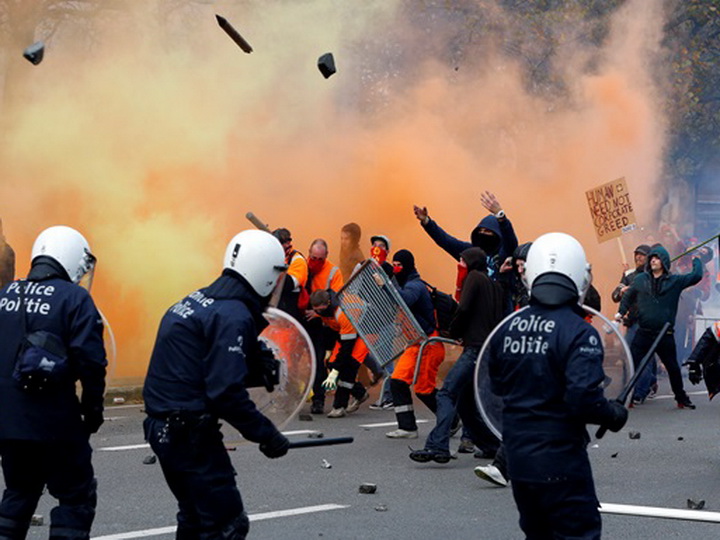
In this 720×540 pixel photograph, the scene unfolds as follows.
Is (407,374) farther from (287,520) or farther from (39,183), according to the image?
(39,183)

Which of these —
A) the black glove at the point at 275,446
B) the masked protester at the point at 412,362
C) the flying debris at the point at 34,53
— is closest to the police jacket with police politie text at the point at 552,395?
the black glove at the point at 275,446

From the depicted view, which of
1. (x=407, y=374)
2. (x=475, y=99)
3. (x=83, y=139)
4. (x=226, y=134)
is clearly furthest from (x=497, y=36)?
(x=407, y=374)

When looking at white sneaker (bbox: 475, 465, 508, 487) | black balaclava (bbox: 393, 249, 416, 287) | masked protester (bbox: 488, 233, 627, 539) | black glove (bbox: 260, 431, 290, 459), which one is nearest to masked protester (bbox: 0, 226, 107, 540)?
black glove (bbox: 260, 431, 290, 459)

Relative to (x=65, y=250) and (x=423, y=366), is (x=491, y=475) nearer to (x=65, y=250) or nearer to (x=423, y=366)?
(x=423, y=366)

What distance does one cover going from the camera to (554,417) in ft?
17.0

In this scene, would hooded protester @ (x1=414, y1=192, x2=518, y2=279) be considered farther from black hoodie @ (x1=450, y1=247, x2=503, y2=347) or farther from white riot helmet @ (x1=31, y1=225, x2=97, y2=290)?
white riot helmet @ (x1=31, y1=225, x2=97, y2=290)

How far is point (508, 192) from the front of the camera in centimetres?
2061

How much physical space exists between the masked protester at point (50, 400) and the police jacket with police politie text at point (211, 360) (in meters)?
0.52

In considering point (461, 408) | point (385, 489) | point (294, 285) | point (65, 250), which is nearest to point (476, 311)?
point (461, 408)

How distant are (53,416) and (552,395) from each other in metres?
2.05

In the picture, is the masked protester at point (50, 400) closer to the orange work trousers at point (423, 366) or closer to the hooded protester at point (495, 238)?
the hooded protester at point (495, 238)

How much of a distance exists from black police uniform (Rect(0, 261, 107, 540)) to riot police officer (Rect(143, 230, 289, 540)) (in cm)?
51

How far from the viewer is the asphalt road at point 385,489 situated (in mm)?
7242

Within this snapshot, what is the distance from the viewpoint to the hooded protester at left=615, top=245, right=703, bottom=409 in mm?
13711
